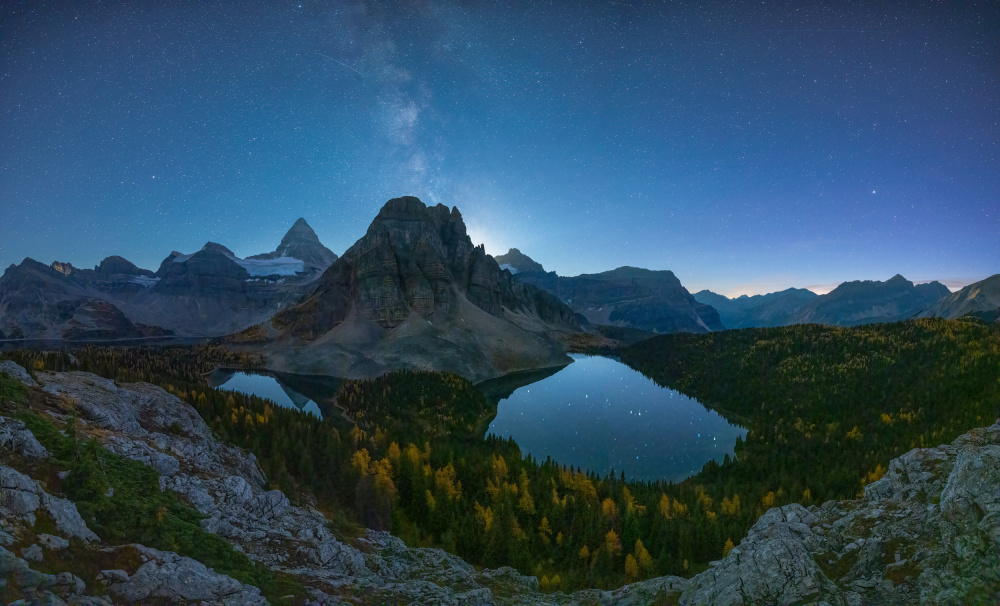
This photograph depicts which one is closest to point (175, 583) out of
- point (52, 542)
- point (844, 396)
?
point (52, 542)

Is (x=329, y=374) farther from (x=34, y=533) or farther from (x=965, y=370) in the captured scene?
(x=965, y=370)

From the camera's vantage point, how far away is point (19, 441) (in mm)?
12156

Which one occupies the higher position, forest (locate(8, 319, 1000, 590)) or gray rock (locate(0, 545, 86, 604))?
gray rock (locate(0, 545, 86, 604))

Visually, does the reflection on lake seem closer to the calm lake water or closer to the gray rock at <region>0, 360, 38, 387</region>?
the calm lake water

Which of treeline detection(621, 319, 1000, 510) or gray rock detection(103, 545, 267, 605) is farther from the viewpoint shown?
treeline detection(621, 319, 1000, 510)

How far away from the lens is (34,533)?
30.6 ft

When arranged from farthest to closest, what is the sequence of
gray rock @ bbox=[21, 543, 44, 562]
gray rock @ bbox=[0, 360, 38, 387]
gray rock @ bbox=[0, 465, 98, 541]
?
gray rock @ bbox=[0, 360, 38, 387] < gray rock @ bbox=[0, 465, 98, 541] < gray rock @ bbox=[21, 543, 44, 562]

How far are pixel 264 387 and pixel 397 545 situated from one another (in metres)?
102

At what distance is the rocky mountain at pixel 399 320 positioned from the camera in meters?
129

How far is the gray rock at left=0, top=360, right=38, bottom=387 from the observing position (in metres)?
17.9

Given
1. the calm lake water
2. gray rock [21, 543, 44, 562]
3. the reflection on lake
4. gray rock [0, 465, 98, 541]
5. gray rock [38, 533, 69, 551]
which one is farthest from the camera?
the reflection on lake

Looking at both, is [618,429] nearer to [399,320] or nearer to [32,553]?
[32,553]

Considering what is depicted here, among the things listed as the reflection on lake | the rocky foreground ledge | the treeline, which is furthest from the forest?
the reflection on lake

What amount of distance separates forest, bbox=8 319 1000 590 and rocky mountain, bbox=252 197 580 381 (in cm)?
4214
